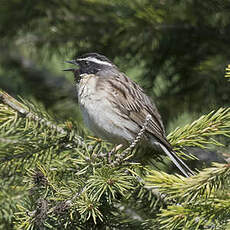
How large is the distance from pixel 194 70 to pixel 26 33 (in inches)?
67.4

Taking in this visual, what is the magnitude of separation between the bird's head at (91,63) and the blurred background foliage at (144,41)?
172 millimetres

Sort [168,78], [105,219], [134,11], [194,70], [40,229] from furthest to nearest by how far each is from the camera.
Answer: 1. [168,78]
2. [194,70]
3. [134,11]
4. [105,219]
5. [40,229]

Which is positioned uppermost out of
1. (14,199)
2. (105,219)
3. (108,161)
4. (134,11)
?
(134,11)

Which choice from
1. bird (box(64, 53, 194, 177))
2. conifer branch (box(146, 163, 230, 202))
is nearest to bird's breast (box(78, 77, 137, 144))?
bird (box(64, 53, 194, 177))

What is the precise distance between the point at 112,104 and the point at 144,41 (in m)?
0.64

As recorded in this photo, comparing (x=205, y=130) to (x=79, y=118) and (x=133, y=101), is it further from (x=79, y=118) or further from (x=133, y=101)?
(x=79, y=118)

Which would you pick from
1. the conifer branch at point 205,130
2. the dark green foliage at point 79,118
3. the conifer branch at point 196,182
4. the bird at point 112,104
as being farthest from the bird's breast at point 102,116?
the conifer branch at point 196,182

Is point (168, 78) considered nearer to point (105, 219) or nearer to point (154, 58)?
point (154, 58)

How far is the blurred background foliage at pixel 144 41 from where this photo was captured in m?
3.57

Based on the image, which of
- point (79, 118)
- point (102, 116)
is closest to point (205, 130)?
point (102, 116)

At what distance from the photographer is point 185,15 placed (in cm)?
361

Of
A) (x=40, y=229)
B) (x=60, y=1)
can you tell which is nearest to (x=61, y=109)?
(x=60, y=1)

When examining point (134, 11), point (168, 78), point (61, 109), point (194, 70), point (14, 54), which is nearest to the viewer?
point (134, 11)

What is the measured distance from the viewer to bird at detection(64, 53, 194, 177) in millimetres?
3627
